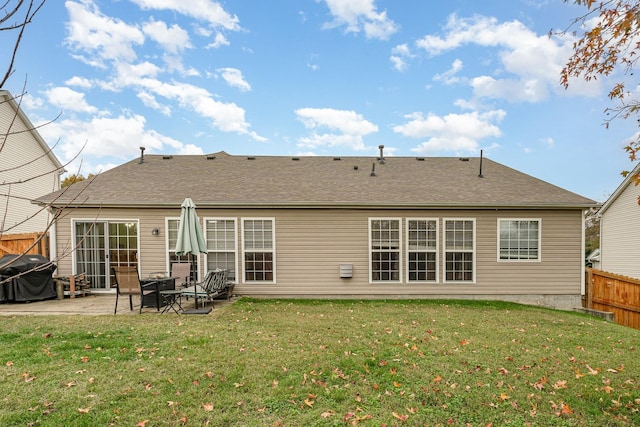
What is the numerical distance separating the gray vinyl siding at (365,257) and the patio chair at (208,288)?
1.00 metres

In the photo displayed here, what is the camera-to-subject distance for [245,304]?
823 cm

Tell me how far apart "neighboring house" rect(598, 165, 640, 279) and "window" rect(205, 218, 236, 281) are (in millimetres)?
16363

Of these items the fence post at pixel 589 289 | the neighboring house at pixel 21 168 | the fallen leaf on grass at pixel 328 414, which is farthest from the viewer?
the neighboring house at pixel 21 168

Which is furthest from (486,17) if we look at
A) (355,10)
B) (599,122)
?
(599,122)

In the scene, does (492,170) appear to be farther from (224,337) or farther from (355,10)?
(224,337)

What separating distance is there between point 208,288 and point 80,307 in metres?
3.12

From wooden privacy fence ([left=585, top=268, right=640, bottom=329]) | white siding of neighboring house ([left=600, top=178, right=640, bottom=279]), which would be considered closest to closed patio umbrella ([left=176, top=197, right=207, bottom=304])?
wooden privacy fence ([left=585, top=268, right=640, bottom=329])

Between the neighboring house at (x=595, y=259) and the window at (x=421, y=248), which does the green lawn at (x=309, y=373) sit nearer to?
the window at (x=421, y=248)

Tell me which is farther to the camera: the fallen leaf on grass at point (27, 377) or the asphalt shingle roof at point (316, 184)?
the asphalt shingle roof at point (316, 184)

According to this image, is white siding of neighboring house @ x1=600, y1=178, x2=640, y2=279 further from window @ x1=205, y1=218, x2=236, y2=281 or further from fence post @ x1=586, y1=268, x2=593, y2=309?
window @ x1=205, y1=218, x2=236, y2=281

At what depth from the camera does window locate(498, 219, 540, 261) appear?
952cm

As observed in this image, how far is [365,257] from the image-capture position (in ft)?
31.1

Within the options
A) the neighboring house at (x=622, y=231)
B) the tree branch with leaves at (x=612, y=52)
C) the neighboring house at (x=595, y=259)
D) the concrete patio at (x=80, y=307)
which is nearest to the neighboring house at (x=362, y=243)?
the concrete patio at (x=80, y=307)

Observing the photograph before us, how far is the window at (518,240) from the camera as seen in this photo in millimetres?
9523
